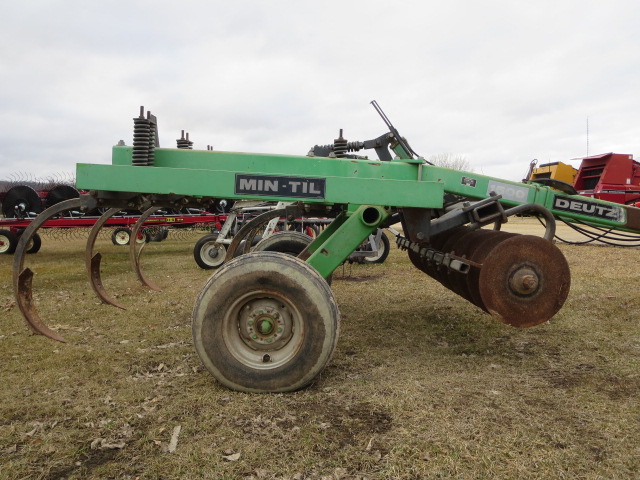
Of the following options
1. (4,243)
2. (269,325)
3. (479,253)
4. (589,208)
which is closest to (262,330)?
(269,325)

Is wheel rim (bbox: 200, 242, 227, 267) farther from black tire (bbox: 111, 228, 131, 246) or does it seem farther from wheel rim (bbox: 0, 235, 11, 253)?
black tire (bbox: 111, 228, 131, 246)

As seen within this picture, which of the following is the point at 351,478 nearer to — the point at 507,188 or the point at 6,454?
the point at 6,454

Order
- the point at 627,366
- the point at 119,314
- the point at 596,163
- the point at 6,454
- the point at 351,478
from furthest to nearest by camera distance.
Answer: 1. the point at 596,163
2. the point at 119,314
3. the point at 627,366
4. the point at 6,454
5. the point at 351,478

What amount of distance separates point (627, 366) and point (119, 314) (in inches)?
193

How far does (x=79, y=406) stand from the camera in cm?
284

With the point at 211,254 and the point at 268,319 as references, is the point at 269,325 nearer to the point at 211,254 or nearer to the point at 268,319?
the point at 268,319

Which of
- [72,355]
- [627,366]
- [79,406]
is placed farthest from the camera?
[72,355]

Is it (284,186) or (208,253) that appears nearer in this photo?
(284,186)

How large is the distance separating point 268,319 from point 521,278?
166cm

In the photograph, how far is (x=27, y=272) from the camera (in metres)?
3.60

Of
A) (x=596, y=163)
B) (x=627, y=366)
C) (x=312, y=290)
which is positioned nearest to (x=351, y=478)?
(x=312, y=290)

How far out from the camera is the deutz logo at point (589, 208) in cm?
390

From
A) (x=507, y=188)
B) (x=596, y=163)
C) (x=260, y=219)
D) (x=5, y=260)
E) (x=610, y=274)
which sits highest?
(x=596, y=163)

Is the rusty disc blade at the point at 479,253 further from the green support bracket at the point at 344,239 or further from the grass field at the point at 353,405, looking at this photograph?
the green support bracket at the point at 344,239
